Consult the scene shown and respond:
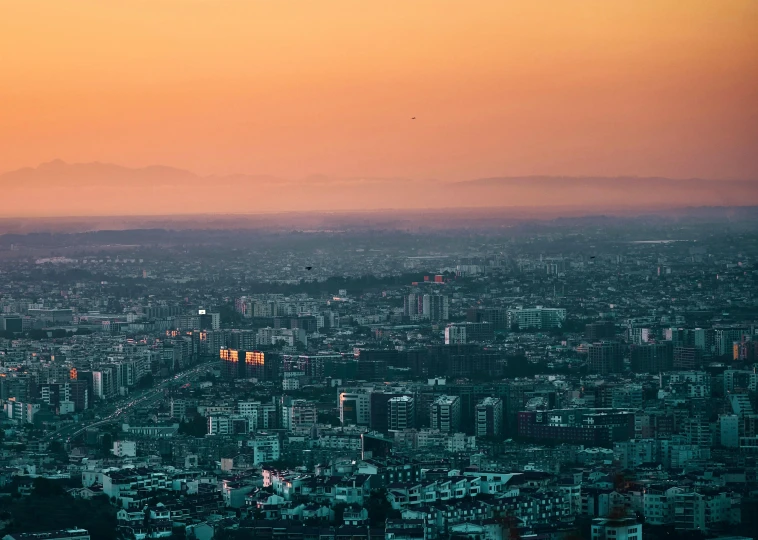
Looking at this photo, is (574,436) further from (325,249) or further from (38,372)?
(325,249)

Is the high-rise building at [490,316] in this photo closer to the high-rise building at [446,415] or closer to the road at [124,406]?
the road at [124,406]

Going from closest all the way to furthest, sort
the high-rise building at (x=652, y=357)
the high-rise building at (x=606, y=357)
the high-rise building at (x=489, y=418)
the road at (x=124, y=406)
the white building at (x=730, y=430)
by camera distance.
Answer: the white building at (x=730, y=430)
the high-rise building at (x=489, y=418)
the road at (x=124, y=406)
the high-rise building at (x=652, y=357)
the high-rise building at (x=606, y=357)

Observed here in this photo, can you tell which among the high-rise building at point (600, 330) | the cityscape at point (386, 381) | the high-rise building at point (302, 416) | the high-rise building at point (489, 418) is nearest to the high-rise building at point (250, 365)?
the cityscape at point (386, 381)

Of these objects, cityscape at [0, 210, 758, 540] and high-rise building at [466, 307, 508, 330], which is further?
high-rise building at [466, 307, 508, 330]

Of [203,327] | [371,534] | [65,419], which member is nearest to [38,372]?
[65,419]

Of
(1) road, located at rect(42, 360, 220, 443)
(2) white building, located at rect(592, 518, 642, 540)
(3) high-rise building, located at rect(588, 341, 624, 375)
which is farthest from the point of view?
(3) high-rise building, located at rect(588, 341, 624, 375)

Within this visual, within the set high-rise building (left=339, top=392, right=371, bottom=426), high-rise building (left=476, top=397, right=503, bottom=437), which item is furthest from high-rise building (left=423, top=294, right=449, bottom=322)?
high-rise building (left=476, top=397, right=503, bottom=437)

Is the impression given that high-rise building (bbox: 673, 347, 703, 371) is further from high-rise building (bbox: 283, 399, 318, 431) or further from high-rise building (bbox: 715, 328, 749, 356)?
high-rise building (bbox: 283, 399, 318, 431)
